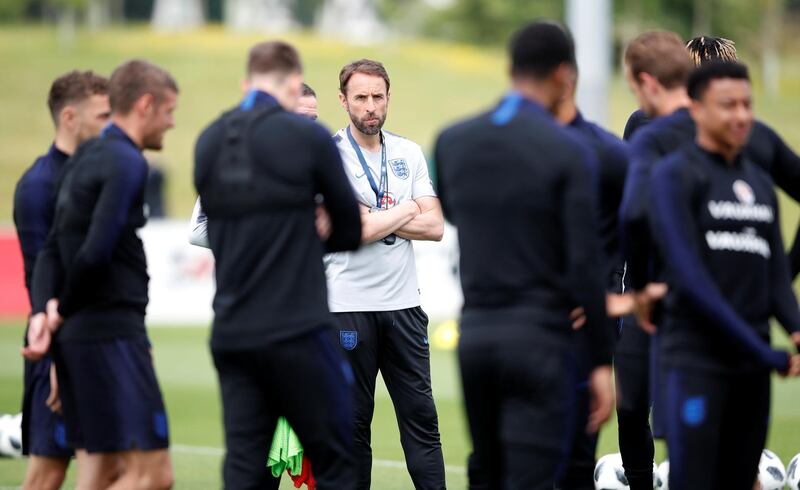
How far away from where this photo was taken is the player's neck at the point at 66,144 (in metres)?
6.66

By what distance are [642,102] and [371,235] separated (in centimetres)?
204

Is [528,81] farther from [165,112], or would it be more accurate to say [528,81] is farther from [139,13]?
[139,13]

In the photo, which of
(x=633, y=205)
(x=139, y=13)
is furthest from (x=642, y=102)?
(x=139, y=13)

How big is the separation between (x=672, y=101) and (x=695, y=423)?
156 cm

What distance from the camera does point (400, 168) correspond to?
785cm

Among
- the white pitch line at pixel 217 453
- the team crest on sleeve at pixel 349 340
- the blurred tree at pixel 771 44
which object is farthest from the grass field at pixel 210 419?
the blurred tree at pixel 771 44

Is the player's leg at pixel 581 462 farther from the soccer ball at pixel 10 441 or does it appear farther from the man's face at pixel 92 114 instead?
the soccer ball at pixel 10 441

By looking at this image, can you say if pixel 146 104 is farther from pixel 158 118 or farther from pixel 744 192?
A: pixel 744 192

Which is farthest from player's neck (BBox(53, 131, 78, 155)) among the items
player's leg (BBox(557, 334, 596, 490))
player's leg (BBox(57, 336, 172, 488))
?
player's leg (BBox(557, 334, 596, 490))

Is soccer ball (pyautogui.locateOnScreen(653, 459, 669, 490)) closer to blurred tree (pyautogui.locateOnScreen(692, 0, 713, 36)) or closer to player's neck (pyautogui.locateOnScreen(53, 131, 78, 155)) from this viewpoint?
player's neck (pyautogui.locateOnScreen(53, 131, 78, 155))

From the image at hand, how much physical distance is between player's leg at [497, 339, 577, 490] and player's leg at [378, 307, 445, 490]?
2.52m

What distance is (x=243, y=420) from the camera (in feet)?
18.1

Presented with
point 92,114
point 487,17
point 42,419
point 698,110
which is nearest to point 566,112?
point 698,110

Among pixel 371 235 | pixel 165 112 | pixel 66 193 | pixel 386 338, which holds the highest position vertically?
pixel 165 112
